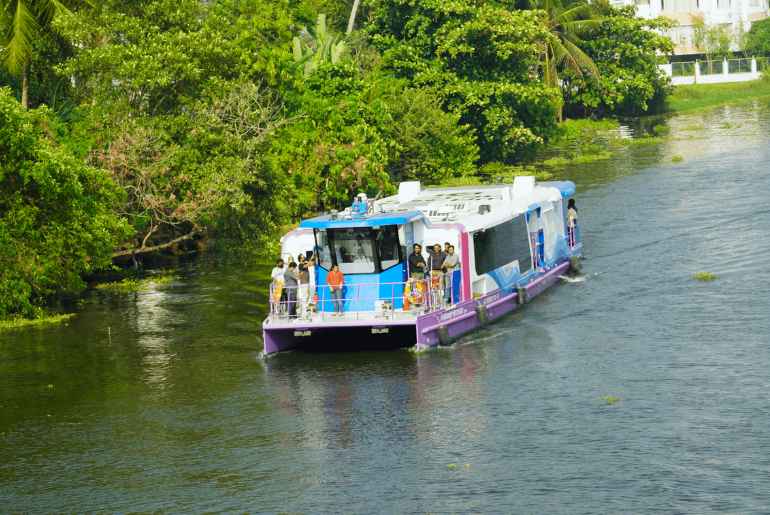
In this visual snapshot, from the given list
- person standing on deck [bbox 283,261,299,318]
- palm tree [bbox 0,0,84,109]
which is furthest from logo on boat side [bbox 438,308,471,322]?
palm tree [bbox 0,0,84,109]

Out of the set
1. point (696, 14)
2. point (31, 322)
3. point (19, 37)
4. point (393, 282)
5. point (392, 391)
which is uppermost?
point (696, 14)

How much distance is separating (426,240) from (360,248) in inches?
85.1

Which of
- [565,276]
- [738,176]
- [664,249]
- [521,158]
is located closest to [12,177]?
[565,276]

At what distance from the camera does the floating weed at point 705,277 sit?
4116cm

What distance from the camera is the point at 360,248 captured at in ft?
115

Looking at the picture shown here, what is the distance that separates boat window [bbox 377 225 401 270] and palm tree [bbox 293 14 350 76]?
30.2m

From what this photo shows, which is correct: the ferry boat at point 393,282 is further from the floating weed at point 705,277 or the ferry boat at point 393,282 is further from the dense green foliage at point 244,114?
the dense green foliage at point 244,114

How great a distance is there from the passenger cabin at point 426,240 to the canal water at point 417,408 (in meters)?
1.42

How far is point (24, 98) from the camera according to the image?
47.0m

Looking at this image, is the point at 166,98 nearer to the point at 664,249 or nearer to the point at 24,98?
the point at 24,98

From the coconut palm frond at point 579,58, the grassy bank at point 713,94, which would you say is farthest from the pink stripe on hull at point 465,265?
the grassy bank at point 713,94

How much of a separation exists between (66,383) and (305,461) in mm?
9775

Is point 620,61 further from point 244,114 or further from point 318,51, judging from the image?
point 244,114

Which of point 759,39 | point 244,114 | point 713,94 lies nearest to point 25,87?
point 244,114
